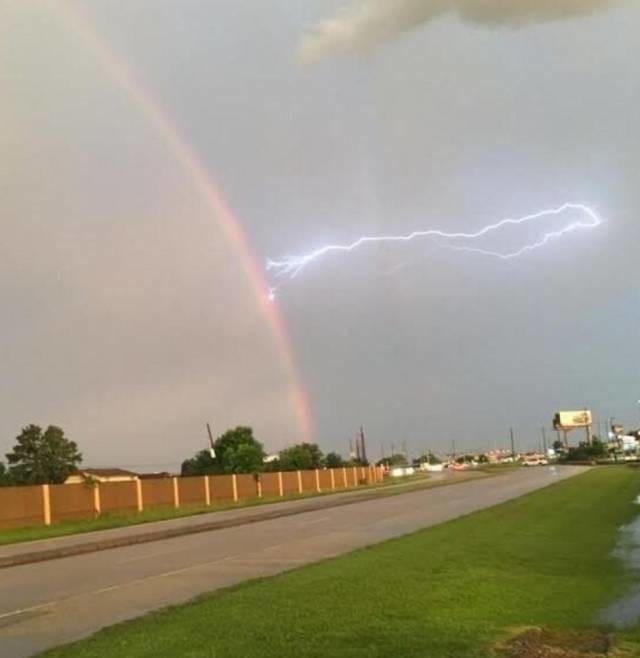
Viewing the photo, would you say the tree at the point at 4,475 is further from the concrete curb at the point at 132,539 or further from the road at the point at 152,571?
the road at the point at 152,571

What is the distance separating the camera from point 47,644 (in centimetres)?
1111

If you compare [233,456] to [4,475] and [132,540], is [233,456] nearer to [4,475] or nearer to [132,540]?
[4,475]

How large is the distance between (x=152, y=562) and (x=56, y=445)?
76.1 meters

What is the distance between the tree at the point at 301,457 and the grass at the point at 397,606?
3229 inches

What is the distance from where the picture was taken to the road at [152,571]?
1305 cm

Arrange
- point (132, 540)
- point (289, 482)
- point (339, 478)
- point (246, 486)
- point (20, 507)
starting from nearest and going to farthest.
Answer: point (132, 540)
point (20, 507)
point (246, 486)
point (289, 482)
point (339, 478)

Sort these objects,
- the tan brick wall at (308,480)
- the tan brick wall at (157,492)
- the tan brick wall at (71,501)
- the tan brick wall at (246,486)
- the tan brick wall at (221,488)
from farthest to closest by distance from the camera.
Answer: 1. the tan brick wall at (308,480)
2. the tan brick wall at (246,486)
3. the tan brick wall at (221,488)
4. the tan brick wall at (157,492)
5. the tan brick wall at (71,501)

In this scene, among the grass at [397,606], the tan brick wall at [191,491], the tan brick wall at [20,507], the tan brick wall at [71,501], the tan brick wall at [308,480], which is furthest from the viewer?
the tan brick wall at [308,480]

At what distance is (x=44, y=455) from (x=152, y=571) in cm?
7818

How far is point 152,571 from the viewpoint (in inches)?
787

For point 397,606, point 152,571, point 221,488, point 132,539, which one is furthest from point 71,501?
point 397,606

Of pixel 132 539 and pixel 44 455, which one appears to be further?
pixel 44 455

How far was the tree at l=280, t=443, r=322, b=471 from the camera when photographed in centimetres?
10356

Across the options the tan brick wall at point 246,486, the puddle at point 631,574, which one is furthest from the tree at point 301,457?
the puddle at point 631,574
